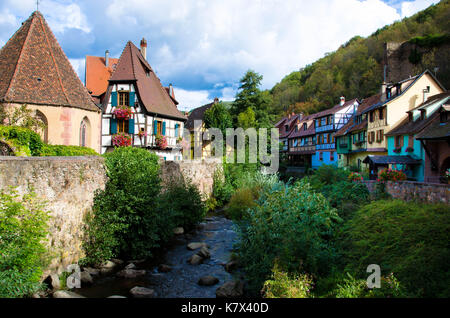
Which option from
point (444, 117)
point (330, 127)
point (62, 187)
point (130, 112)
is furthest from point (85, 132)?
point (330, 127)

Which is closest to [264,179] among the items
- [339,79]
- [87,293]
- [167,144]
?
[167,144]

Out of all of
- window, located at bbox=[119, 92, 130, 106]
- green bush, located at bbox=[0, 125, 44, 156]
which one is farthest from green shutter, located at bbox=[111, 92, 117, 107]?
green bush, located at bbox=[0, 125, 44, 156]

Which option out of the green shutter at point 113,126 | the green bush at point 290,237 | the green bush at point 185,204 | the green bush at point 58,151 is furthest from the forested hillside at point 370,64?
the green bush at point 290,237

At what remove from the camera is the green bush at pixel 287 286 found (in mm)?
6098

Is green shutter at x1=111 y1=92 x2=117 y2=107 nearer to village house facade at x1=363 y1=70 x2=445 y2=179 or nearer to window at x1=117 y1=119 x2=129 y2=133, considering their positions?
window at x1=117 y1=119 x2=129 y2=133

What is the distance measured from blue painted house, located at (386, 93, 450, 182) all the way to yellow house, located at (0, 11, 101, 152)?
67.2 feet

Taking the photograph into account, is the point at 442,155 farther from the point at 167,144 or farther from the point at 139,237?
the point at 167,144

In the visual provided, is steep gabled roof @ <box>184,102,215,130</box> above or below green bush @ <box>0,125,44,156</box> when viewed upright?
above

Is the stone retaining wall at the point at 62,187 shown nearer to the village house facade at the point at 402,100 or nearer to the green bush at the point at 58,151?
the green bush at the point at 58,151

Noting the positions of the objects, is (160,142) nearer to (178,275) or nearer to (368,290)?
(178,275)

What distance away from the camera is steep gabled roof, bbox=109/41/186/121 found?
24.5 metres

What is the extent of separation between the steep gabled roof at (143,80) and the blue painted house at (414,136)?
60.5 feet

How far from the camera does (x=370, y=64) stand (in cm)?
5612
